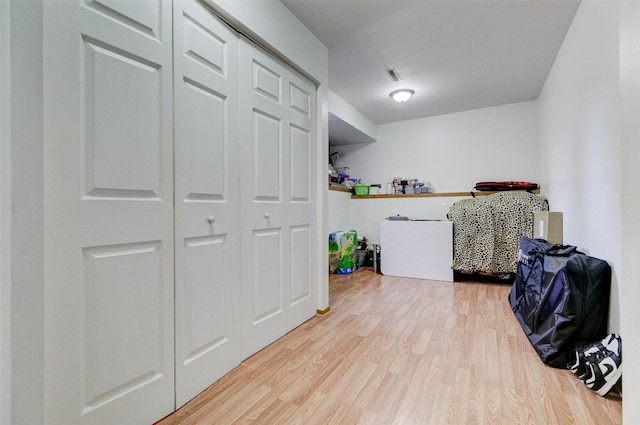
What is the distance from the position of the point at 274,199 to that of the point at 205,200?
21.1 inches

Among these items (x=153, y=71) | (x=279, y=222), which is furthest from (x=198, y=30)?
(x=279, y=222)

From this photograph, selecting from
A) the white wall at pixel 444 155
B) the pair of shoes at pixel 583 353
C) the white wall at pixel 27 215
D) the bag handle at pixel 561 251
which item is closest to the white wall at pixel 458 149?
the white wall at pixel 444 155

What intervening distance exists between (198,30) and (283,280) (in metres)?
1.47

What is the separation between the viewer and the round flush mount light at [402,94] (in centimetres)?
319

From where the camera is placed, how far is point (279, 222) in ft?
6.06

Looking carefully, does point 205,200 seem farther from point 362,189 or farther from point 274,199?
point 362,189

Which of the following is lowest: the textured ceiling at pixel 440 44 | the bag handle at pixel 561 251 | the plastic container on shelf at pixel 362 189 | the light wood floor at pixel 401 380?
the light wood floor at pixel 401 380

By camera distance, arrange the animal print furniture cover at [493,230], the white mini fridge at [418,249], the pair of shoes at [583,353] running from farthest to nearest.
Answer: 1. the white mini fridge at [418,249]
2. the animal print furniture cover at [493,230]
3. the pair of shoes at [583,353]

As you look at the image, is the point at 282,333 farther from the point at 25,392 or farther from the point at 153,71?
the point at 153,71

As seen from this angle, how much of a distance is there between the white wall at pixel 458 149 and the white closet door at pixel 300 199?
8.31ft

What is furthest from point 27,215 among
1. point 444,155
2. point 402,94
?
point 444,155

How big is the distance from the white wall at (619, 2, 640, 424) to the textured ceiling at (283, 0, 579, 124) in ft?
4.76

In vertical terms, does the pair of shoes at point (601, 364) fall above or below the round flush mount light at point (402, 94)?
below

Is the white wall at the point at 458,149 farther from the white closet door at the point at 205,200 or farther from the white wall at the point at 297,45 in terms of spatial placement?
the white closet door at the point at 205,200
